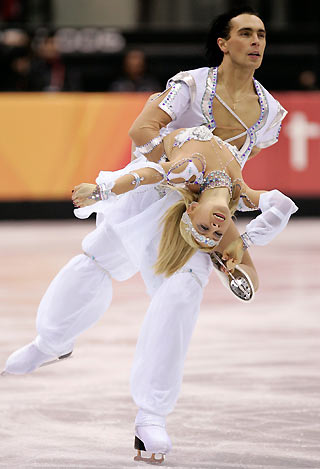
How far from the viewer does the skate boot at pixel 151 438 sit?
315 centimetres

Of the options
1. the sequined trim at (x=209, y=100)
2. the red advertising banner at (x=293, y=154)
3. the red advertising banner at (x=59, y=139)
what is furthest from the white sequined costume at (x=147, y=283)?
the red advertising banner at (x=293, y=154)

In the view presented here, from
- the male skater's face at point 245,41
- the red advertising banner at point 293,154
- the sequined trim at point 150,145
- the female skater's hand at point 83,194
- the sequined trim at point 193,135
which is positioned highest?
the male skater's face at point 245,41

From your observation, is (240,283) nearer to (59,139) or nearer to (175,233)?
(175,233)

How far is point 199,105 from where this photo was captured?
3375mm

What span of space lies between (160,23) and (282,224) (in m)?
9.41

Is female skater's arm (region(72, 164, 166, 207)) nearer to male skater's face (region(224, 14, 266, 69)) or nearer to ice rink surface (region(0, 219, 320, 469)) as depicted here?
male skater's face (region(224, 14, 266, 69))

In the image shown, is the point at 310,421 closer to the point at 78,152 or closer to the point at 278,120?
the point at 278,120

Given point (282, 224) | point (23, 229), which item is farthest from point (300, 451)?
point (23, 229)

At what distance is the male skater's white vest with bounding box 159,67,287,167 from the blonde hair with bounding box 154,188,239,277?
9.9 inches

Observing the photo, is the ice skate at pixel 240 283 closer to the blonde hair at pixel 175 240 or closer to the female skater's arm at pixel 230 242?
the female skater's arm at pixel 230 242

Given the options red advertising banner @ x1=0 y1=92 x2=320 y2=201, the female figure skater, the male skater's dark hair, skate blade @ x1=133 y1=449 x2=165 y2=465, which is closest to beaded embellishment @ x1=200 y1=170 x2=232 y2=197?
the female figure skater

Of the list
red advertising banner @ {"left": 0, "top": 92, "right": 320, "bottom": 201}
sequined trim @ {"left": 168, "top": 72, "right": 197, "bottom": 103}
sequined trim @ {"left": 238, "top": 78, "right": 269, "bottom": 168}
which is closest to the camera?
sequined trim @ {"left": 168, "top": 72, "right": 197, "bottom": 103}

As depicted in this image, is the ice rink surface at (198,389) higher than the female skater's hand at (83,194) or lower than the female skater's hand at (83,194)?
lower

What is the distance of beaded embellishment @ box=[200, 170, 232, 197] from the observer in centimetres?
321
